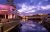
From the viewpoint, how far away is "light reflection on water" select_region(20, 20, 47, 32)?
2.24 m

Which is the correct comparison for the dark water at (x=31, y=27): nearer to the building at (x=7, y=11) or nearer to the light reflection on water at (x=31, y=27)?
the light reflection on water at (x=31, y=27)

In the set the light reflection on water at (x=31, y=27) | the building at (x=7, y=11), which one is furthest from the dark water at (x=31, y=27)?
the building at (x=7, y=11)

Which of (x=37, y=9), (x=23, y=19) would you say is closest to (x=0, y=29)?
(x=23, y=19)

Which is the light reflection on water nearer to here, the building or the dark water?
the dark water

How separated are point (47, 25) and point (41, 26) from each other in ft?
0.51

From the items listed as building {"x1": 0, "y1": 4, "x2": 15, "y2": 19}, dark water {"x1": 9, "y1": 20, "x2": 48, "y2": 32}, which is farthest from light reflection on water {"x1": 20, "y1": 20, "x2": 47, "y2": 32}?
building {"x1": 0, "y1": 4, "x2": 15, "y2": 19}

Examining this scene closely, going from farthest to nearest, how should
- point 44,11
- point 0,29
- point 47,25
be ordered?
point 44,11, point 47,25, point 0,29

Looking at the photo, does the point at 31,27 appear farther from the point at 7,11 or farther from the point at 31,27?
the point at 7,11

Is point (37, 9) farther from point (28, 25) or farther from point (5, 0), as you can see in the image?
point (5, 0)

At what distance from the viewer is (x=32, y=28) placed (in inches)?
89.0

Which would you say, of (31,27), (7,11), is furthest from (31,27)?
(7,11)

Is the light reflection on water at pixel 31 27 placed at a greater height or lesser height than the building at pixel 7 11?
lesser

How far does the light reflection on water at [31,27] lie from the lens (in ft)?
7.34

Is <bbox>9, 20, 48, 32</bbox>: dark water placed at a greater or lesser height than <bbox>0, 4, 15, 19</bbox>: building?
lesser
